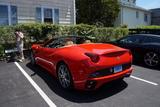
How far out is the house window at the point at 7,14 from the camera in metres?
13.9

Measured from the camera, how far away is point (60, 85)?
256 inches

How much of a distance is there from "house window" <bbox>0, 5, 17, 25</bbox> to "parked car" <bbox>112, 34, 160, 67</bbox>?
25.2ft

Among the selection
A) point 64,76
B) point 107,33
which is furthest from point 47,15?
point 64,76

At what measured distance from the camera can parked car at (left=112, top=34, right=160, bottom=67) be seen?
880 cm

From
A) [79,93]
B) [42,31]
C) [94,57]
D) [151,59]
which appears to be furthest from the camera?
[42,31]

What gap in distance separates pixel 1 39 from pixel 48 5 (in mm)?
5845

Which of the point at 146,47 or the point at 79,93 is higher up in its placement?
the point at 146,47

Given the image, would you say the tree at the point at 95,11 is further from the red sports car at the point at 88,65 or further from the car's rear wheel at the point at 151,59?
the red sports car at the point at 88,65

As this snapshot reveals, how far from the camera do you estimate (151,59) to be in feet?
29.3

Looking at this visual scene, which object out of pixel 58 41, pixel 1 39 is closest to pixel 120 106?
pixel 58 41

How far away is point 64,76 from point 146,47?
4.38m

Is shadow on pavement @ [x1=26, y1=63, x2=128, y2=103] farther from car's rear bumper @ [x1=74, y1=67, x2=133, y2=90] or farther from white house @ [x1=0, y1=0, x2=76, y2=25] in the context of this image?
white house @ [x1=0, y1=0, x2=76, y2=25]

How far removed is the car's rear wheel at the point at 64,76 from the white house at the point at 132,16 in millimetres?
24211

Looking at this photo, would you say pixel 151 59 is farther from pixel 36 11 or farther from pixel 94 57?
pixel 36 11
